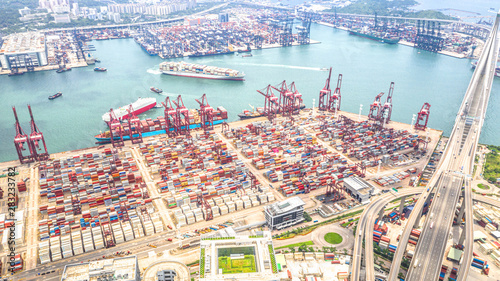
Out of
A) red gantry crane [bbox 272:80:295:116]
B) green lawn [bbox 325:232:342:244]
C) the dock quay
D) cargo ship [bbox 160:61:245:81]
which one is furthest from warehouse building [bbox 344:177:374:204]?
cargo ship [bbox 160:61:245:81]

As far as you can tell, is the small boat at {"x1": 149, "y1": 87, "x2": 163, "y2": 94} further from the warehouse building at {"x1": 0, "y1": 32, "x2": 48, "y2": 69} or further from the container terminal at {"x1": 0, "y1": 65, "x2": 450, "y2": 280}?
the warehouse building at {"x1": 0, "y1": 32, "x2": 48, "y2": 69}

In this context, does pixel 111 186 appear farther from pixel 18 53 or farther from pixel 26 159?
pixel 18 53

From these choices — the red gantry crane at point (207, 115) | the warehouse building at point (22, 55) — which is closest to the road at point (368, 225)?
the red gantry crane at point (207, 115)

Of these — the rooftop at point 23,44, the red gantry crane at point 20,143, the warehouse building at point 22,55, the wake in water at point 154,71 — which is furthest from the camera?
the rooftop at point 23,44

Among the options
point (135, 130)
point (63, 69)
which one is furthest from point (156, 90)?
point (63, 69)

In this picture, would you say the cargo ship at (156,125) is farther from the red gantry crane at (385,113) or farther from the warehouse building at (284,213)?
the warehouse building at (284,213)

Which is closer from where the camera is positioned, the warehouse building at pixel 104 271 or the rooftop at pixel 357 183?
the warehouse building at pixel 104 271
